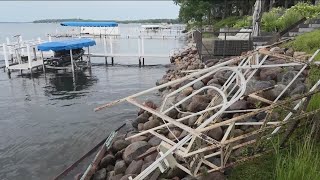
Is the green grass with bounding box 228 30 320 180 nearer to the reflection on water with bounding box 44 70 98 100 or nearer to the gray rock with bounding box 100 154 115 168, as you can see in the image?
the gray rock with bounding box 100 154 115 168

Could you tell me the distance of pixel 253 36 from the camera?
45.8 feet

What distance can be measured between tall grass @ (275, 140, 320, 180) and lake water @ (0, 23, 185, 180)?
18.5 ft

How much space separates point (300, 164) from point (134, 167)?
309 cm

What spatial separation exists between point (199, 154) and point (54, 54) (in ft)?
72.0

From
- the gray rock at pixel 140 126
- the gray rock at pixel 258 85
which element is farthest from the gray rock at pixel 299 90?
the gray rock at pixel 140 126

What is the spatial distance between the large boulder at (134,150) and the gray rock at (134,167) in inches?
18.8

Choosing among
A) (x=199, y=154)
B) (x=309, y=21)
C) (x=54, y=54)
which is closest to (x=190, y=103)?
(x=199, y=154)

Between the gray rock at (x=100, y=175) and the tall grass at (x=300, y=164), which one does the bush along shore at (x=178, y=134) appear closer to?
the gray rock at (x=100, y=175)

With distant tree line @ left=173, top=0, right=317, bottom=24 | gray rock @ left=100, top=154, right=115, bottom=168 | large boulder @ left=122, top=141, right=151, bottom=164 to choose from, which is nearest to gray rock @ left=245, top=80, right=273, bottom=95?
large boulder @ left=122, top=141, right=151, bottom=164

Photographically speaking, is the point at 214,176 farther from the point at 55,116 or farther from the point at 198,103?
the point at 55,116

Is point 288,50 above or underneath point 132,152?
above

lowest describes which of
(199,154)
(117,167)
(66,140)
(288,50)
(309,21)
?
(66,140)

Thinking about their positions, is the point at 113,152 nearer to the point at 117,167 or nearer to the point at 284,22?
the point at 117,167

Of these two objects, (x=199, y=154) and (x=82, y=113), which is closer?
(x=199, y=154)
